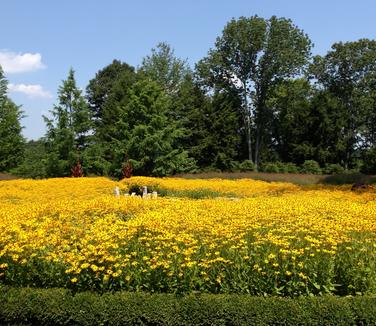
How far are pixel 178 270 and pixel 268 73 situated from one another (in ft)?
137

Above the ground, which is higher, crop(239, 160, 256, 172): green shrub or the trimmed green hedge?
crop(239, 160, 256, 172): green shrub

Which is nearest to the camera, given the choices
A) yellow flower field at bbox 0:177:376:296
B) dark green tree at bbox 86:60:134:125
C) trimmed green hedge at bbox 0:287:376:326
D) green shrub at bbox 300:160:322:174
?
trimmed green hedge at bbox 0:287:376:326

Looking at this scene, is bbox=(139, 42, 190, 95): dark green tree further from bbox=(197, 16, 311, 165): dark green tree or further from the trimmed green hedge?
the trimmed green hedge

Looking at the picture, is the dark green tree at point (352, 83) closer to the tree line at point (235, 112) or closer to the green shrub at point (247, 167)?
the tree line at point (235, 112)

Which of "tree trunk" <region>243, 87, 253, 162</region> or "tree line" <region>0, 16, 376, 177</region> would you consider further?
"tree trunk" <region>243, 87, 253, 162</region>

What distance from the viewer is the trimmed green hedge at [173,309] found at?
5.18 meters

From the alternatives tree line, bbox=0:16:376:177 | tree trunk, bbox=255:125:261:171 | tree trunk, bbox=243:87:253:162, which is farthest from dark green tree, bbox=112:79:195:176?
tree trunk, bbox=255:125:261:171

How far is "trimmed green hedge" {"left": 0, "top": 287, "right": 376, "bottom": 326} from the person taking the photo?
5.18m

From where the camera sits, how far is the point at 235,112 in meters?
43.4

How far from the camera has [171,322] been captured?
5.39m

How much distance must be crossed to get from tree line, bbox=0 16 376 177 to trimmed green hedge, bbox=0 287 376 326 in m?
27.2

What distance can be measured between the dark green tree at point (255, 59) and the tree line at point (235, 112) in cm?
10

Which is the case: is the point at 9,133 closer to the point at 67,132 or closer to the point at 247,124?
the point at 67,132

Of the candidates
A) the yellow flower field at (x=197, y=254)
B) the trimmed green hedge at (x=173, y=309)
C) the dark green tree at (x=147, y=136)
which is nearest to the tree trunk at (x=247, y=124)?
the dark green tree at (x=147, y=136)
